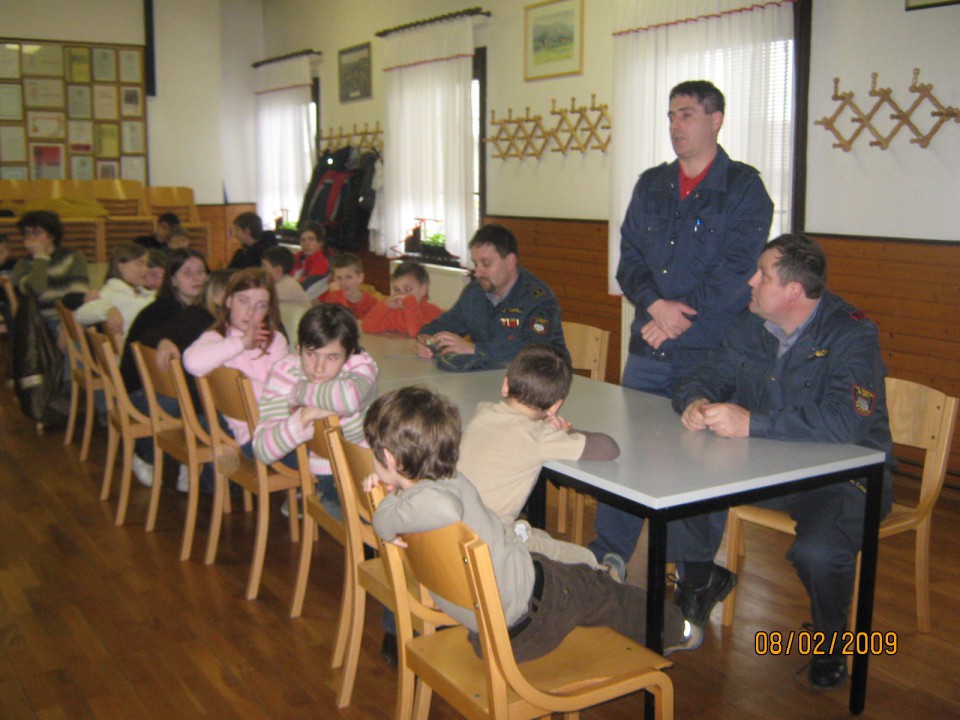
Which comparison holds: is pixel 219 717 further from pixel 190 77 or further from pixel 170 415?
pixel 190 77

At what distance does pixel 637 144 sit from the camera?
5.80 metres

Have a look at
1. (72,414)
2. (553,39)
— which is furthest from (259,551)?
(553,39)

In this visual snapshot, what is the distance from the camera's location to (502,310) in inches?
142

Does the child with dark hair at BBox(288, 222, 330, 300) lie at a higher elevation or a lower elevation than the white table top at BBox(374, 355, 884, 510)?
higher

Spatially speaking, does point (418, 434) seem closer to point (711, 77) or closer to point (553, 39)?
point (711, 77)

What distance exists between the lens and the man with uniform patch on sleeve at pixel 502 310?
3520 mm

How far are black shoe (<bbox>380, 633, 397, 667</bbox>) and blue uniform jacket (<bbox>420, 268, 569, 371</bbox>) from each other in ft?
3.50

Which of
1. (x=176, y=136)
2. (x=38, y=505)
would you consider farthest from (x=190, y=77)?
(x=38, y=505)

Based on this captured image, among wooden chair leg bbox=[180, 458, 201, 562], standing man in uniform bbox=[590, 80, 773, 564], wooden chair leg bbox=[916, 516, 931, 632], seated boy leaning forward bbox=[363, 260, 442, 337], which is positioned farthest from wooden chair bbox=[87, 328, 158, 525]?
wooden chair leg bbox=[916, 516, 931, 632]

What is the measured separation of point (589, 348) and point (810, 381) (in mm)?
1391

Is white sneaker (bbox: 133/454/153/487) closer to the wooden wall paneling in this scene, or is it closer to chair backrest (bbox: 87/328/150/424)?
chair backrest (bbox: 87/328/150/424)

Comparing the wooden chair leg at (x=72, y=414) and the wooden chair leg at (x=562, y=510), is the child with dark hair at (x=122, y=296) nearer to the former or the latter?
the wooden chair leg at (x=72, y=414)

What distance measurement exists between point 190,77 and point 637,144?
267 inches

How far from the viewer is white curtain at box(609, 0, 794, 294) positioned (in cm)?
489
